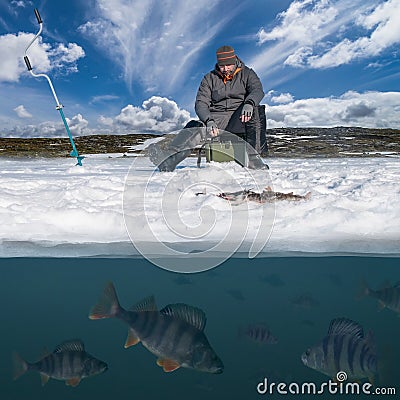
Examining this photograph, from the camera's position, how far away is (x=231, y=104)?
17.3 ft

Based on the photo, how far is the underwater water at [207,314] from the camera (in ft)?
5.36

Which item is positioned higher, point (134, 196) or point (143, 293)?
point (134, 196)

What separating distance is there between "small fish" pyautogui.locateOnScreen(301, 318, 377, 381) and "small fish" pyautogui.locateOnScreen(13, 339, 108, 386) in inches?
37.0

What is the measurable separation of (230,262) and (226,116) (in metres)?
3.14

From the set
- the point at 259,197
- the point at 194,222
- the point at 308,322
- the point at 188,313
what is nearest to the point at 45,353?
the point at 188,313

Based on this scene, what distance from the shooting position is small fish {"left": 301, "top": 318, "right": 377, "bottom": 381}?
1.57 meters

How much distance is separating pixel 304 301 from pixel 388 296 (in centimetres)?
47

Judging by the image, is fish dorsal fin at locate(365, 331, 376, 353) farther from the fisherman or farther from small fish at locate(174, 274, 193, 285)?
the fisherman

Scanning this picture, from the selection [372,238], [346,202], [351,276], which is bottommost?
[351,276]

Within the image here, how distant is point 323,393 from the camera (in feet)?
5.18

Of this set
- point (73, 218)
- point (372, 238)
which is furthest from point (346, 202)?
point (73, 218)

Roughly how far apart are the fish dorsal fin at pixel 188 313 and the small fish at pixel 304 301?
0.55 metres

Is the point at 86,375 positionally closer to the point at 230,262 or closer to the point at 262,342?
the point at 262,342

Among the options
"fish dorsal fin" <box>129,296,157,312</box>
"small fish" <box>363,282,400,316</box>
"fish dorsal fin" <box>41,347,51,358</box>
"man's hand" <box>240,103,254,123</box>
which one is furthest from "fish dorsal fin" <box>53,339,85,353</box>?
"man's hand" <box>240,103,254,123</box>
